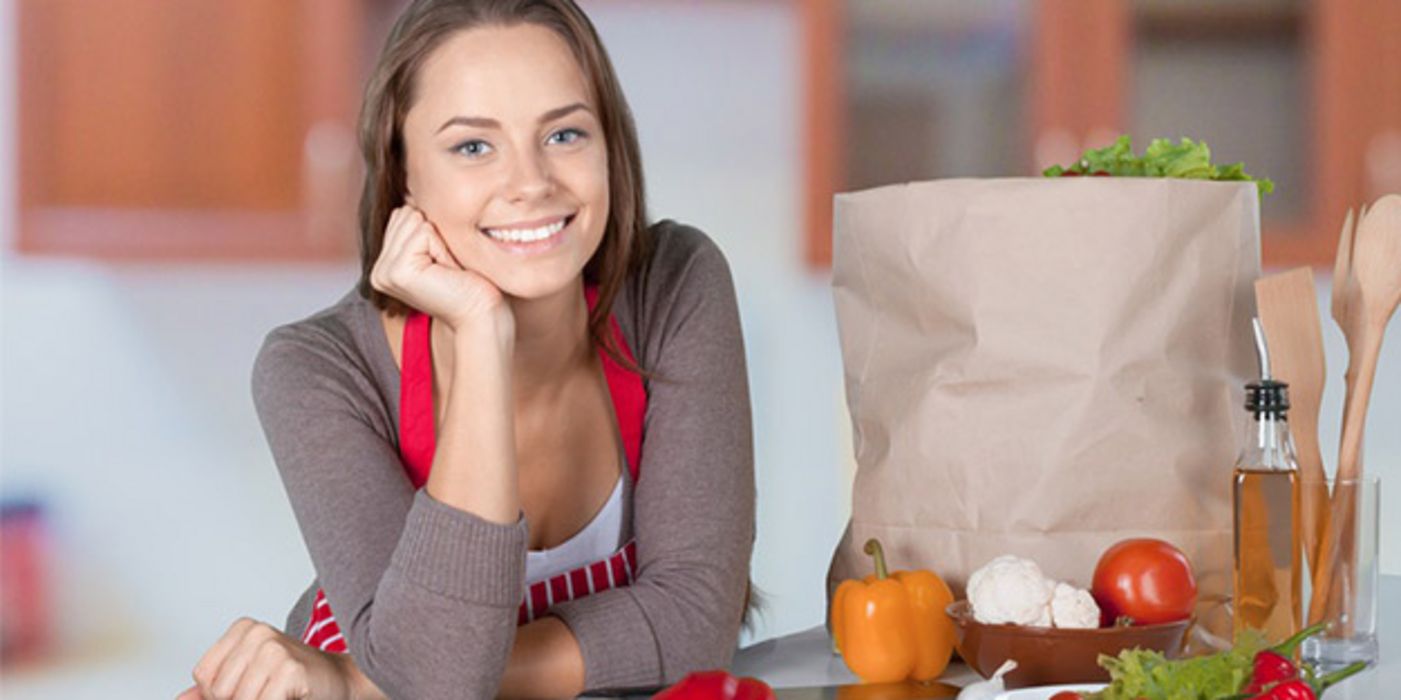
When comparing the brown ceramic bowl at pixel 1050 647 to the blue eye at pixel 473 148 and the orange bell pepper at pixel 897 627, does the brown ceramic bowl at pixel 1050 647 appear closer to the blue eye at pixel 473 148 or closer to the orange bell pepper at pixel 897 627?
the orange bell pepper at pixel 897 627

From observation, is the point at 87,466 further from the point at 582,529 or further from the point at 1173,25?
the point at 1173,25

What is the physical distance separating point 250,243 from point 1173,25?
1.28 meters

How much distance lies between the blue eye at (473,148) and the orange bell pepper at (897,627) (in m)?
0.40

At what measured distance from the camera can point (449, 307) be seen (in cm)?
119

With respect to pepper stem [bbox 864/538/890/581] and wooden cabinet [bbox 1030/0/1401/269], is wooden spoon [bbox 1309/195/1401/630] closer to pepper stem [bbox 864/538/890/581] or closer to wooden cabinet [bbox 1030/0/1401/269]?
pepper stem [bbox 864/538/890/581]

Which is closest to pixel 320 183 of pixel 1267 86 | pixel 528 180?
pixel 528 180

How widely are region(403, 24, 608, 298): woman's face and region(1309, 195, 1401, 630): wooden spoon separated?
52cm

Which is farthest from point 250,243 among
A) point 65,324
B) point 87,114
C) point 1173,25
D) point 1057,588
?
point 1057,588

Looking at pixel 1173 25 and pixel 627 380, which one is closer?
pixel 627 380

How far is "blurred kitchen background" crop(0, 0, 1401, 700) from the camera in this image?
2180mm

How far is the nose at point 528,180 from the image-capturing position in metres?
1.18

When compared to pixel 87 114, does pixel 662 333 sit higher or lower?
lower

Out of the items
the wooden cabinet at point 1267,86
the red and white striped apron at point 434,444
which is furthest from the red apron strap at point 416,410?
the wooden cabinet at point 1267,86

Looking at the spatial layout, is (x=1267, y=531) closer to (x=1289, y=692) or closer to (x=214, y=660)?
(x=1289, y=692)
